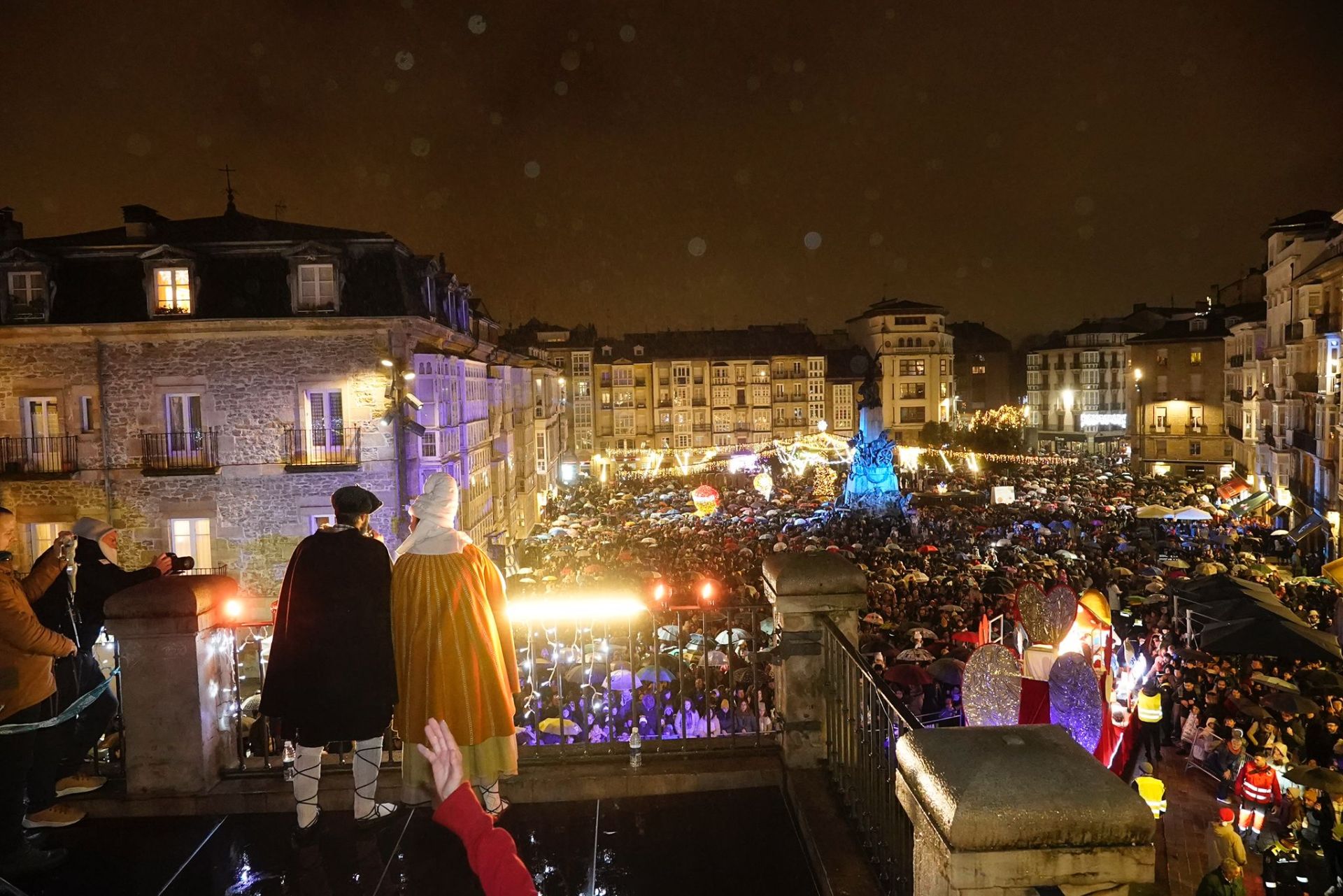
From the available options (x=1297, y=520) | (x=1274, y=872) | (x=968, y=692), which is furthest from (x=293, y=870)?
(x=1297, y=520)

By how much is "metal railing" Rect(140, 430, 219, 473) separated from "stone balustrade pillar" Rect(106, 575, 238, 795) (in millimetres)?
19874

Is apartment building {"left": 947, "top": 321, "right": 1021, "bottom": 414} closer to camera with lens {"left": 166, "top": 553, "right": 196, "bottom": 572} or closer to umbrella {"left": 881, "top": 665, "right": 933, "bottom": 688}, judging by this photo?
umbrella {"left": 881, "top": 665, "right": 933, "bottom": 688}

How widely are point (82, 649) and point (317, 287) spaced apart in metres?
19.0

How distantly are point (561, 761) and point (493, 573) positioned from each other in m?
1.48

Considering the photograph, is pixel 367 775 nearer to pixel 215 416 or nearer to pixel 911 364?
pixel 215 416

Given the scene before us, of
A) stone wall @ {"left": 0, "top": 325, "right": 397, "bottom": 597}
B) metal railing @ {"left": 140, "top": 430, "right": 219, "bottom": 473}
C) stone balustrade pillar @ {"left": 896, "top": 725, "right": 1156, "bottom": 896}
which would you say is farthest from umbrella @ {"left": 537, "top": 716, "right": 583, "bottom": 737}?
metal railing @ {"left": 140, "top": 430, "right": 219, "bottom": 473}

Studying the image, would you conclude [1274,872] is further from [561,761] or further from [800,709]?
[561,761]

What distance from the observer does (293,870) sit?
183 inches

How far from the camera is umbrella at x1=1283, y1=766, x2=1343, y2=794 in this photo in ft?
28.5

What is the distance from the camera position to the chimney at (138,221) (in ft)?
80.3

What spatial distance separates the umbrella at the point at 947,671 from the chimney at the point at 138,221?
23480 millimetres

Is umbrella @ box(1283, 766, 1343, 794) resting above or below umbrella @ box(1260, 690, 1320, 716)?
above

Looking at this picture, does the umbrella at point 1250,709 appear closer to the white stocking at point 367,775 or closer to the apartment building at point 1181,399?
the white stocking at point 367,775

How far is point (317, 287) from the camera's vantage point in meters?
23.0
